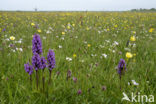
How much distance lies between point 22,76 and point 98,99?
1243mm

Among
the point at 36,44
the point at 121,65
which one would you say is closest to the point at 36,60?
the point at 36,44

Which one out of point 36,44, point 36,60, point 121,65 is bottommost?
point 121,65

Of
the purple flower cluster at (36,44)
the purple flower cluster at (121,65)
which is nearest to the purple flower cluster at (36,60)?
the purple flower cluster at (36,44)

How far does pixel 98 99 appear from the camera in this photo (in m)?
1.72

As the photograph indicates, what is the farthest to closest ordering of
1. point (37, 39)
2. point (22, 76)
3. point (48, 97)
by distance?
1. point (22, 76)
2. point (48, 97)
3. point (37, 39)

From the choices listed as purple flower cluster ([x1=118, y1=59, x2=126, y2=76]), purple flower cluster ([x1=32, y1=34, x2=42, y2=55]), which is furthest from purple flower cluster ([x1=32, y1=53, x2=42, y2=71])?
purple flower cluster ([x1=118, y1=59, x2=126, y2=76])

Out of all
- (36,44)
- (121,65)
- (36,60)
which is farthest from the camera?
(121,65)

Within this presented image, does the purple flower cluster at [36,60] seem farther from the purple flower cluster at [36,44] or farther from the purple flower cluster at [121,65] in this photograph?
the purple flower cluster at [121,65]

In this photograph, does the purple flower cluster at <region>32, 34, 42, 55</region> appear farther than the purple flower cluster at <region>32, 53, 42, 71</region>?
Yes

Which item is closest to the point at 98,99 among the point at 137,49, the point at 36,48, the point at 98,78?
the point at 98,78

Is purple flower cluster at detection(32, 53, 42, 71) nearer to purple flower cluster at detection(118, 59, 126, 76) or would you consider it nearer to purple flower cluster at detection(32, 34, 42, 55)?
purple flower cluster at detection(32, 34, 42, 55)

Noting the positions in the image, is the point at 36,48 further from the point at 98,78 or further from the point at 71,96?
the point at 98,78

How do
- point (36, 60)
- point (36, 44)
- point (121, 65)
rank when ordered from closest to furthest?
point (36, 60)
point (36, 44)
point (121, 65)

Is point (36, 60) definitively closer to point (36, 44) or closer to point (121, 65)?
point (36, 44)
